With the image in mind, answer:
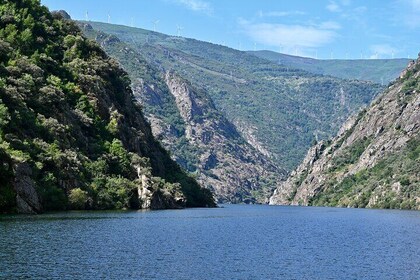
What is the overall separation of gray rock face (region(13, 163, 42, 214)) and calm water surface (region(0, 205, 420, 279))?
1593 cm

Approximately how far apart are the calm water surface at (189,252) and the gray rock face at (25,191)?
15.9 metres

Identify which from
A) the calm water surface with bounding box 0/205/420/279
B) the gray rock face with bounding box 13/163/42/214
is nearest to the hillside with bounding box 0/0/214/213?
the gray rock face with bounding box 13/163/42/214

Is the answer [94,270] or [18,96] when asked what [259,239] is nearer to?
[94,270]

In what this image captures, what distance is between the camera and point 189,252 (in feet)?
256

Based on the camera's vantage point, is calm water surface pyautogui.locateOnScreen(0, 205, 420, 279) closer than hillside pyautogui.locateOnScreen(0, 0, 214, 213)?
Yes

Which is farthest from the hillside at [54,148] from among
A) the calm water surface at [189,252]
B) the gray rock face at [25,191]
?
the calm water surface at [189,252]

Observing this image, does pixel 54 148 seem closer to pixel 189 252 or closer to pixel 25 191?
pixel 25 191

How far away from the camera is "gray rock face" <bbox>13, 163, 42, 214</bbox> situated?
409ft

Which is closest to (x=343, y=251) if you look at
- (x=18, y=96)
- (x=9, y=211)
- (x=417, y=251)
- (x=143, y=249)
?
(x=417, y=251)

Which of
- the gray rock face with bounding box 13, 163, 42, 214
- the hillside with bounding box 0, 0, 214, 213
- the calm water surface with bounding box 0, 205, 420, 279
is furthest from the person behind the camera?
the hillside with bounding box 0, 0, 214, 213

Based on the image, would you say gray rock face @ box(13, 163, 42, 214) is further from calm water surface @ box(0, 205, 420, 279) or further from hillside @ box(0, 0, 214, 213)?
calm water surface @ box(0, 205, 420, 279)

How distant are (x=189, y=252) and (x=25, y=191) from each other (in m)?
61.4

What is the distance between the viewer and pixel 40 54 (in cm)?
19612

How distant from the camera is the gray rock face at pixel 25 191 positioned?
125 m
